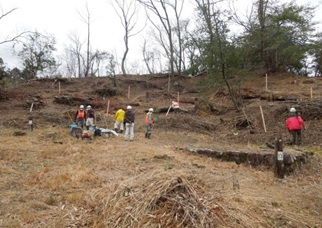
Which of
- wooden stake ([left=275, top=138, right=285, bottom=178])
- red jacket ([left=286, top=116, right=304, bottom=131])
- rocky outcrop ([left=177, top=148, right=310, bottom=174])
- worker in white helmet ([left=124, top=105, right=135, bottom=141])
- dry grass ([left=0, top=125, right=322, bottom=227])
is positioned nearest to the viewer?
dry grass ([left=0, top=125, right=322, bottom=227])

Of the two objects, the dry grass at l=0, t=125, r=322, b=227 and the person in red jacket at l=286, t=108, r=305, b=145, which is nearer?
the dry grass at l=0, t=125, r=322, b=227

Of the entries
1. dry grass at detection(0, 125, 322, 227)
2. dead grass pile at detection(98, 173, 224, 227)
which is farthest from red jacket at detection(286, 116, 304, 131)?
dead grass pile at detection(98, 173, 224, 227)

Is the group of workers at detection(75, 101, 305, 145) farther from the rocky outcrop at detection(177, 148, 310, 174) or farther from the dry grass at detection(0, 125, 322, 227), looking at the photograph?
the dry grass at detection(0, 125, 322, 227)

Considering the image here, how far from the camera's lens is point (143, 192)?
13.7ft

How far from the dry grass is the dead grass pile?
0.04ft

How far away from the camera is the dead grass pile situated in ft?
12.3

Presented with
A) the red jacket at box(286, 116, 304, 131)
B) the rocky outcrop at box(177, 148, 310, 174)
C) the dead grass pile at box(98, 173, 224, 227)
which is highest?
the red jacket at box(286, 116, 304, 131)

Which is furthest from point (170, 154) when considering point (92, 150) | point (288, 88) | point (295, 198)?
point (288, 88)

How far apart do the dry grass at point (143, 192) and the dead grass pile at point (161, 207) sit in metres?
0.01

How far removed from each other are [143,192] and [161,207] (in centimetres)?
37

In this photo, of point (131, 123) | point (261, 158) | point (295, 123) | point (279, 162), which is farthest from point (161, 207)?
point (295, 123)

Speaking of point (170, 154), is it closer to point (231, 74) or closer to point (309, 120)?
point (309, 120)

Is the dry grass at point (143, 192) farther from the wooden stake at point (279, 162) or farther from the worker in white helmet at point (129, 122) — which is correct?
the worker in white helmet at point (129, 122)

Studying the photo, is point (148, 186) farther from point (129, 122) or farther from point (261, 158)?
point (129, 122)
